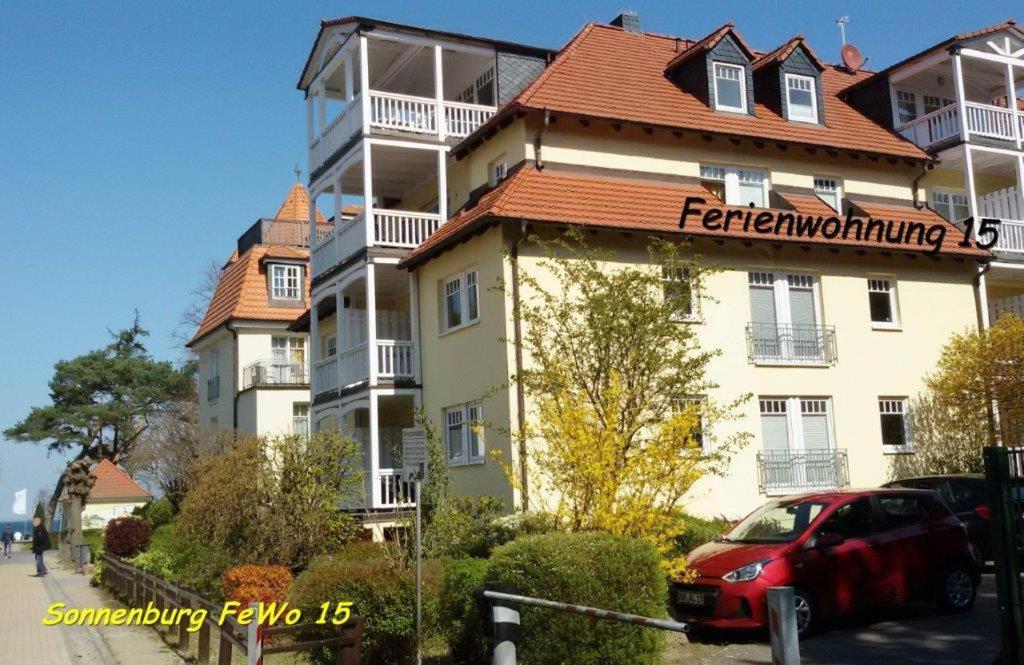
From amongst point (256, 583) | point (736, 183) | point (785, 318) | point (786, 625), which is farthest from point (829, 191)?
point (786, 625)

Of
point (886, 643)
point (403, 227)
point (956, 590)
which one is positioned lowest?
point (886, 643)

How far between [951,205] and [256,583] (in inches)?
836

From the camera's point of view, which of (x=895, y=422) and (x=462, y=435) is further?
(x=895, y=422)

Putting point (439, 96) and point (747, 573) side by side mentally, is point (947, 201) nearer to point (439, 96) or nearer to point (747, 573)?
point (439, 96)

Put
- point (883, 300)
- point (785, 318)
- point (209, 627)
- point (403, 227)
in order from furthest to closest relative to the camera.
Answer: point (403, 227) < point (883, 300) < point (785, 318) < point (209, 627)

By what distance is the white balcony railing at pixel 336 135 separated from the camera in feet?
81.8

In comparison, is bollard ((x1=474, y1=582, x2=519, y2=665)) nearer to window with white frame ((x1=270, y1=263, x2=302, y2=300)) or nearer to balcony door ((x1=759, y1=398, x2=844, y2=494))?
balcony door ((x1=759, y1=398, x2=844, y2=494))

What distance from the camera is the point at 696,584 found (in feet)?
39.4

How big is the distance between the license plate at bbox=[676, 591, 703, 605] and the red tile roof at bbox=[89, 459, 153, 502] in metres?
41.8

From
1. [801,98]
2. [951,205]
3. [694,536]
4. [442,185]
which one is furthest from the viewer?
[951,205]

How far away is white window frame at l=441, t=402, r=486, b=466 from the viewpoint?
21.5 metres

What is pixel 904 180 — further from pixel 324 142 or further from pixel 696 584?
pixel 696 584

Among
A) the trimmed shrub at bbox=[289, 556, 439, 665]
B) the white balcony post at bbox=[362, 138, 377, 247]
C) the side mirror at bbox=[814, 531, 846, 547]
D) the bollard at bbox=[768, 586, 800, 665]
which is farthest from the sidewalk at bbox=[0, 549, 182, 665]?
the bollard at bbox=[768, 586, 800, 665]

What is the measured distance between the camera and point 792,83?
1045 inches
